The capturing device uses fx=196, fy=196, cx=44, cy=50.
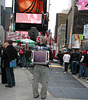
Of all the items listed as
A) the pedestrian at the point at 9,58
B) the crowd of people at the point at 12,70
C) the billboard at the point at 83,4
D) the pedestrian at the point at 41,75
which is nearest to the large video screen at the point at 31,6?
the billboard at the point at 83,4

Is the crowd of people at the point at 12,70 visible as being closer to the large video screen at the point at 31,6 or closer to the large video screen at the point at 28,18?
the large video screen at the point at 28,18

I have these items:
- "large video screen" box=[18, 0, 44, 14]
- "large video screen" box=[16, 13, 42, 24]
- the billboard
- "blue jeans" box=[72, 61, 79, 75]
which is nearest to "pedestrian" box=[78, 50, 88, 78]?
"blue jeans" box=[72, 61, 79, 75]

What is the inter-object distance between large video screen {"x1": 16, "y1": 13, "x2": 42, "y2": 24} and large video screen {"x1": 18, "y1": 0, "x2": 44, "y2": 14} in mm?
645

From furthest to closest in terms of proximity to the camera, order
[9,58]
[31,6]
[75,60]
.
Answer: [31,6]
[75,60]
[9,58]

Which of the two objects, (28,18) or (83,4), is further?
A: (28,18)

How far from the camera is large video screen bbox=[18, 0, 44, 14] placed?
84.3 ft

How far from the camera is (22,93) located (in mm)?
6188

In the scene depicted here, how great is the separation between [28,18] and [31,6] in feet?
6.01

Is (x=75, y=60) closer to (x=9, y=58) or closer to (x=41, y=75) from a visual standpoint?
(x=9, y=58)

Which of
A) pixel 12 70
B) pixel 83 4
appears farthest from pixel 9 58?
pixel 83 4

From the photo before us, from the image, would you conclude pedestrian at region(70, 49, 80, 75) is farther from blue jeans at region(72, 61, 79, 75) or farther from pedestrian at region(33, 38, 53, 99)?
pedestrian at region(33, 38, 53, 99)

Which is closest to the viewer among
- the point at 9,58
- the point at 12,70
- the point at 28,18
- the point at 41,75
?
the point at 41,75

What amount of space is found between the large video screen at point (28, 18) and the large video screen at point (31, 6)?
65 centimetres

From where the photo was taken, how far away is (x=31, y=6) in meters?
26.0
